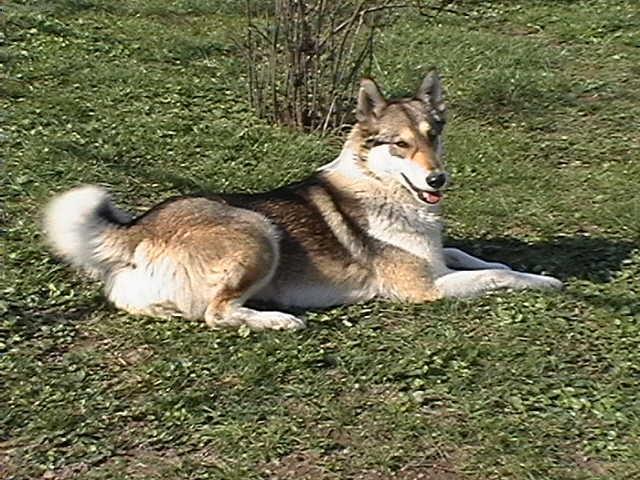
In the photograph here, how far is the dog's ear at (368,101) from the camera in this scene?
499 centimetres

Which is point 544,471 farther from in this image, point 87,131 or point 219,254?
point 87,131

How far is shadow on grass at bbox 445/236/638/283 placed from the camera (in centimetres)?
515

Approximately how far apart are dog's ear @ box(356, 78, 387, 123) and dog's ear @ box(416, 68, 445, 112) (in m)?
0.19

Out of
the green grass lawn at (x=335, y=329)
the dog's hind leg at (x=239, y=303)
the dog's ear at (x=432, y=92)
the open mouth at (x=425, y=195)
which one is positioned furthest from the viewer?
the dog's ear at (x=432, y=92)

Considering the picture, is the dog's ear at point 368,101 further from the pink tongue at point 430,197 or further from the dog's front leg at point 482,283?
the dog's front leg at point 482,283

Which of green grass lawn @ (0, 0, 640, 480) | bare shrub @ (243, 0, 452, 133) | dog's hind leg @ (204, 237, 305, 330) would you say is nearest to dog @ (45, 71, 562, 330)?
dog's hind leg @ (204, 237, 305, 330)

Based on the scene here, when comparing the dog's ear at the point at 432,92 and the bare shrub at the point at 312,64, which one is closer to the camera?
the dog's ear at the point at 432,92

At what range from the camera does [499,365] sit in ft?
13.9

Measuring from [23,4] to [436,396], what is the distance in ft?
25.2

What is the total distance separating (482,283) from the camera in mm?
4840

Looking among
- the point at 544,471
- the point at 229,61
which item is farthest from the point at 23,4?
the point at 544,471

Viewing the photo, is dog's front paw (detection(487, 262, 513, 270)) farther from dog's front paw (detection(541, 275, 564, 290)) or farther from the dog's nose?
the dog's nose

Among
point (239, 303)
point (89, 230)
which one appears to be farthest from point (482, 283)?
point (89, 230)

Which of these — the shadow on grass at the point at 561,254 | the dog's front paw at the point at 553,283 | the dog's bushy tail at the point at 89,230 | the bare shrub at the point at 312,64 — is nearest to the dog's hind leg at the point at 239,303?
the dog's bushy tail at the point at 89,230
